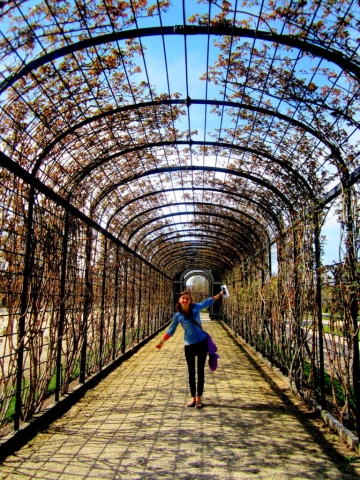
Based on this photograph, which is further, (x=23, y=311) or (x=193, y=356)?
(x=193, y=356)

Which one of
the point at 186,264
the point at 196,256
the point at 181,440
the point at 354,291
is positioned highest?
the point at 196,256

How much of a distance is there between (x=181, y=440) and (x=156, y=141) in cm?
360

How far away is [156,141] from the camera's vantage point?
5.64 metres

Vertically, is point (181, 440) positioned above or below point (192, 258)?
below

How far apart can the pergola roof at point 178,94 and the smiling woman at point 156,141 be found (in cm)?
2

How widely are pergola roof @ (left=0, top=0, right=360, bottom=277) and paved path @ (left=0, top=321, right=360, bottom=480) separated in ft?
7.41

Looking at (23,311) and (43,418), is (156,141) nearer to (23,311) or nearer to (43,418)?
(23,311)

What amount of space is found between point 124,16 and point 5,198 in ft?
5.73

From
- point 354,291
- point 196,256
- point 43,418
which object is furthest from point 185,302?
point 196,256

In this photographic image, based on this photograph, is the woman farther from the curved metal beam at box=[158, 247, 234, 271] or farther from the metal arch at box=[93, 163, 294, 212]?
the curved metal beam at box=[158, 247, 234, 271]

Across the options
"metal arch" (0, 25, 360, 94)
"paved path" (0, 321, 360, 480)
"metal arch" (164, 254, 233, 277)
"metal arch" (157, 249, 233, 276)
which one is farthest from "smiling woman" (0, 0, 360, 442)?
"metal arch" (164, 254, 233, 277)

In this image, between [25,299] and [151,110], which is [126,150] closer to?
[151,110]

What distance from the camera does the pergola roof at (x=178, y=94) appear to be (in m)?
3.35

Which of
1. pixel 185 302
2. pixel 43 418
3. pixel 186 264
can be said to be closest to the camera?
pixel 43 418
